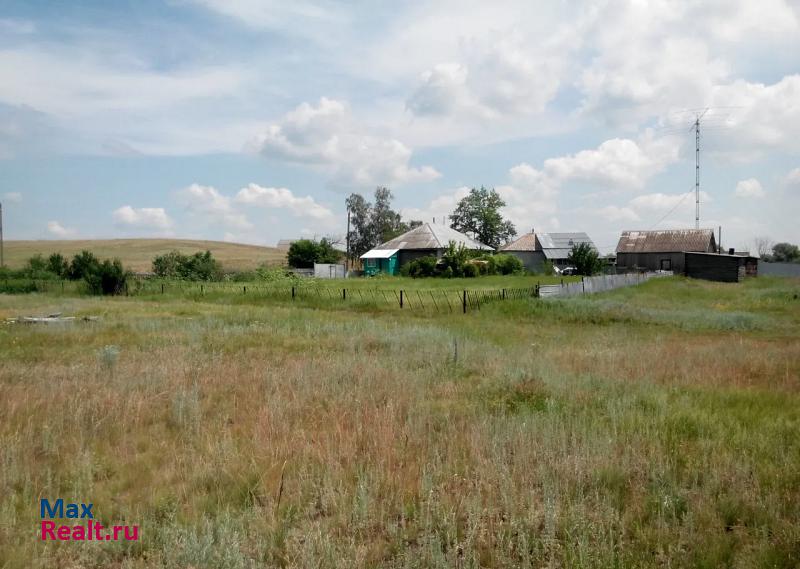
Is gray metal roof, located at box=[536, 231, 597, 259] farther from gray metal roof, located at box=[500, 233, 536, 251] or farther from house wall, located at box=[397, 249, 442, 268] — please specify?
house wall, located at box=[397, 249, 442, 268]

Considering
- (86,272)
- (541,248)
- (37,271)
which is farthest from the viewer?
(541,248)

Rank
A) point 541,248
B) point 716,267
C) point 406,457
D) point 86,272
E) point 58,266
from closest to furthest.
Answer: point 406,457
point 86,272
point 58,266
point 716,267
point 541,248

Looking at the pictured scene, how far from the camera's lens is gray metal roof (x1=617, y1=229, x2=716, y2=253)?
57.6 metres

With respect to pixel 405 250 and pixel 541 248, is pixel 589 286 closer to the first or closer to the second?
pixel 405 250

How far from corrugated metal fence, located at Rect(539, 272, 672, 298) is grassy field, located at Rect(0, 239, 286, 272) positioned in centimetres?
4924

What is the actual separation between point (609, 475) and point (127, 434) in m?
4.97

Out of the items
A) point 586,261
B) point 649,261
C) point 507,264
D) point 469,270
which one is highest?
point 649,261

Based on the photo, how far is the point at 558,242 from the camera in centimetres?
7056

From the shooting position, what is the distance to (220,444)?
5.57m

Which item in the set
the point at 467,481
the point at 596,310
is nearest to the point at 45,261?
the point at 596,310

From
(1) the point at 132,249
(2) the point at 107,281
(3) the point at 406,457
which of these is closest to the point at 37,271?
(2) the point at 107,281

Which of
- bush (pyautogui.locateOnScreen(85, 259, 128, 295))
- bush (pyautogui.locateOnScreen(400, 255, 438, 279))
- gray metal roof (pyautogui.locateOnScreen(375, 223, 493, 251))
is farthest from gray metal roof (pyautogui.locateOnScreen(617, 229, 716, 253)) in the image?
bush (pyautogui.locateOnScreen(85, 259, 128, 295))

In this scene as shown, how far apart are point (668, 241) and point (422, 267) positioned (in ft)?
90.5

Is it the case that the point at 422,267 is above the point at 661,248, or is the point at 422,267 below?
below
